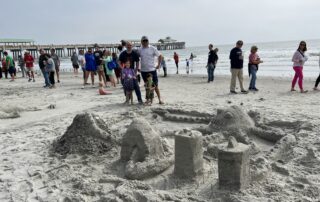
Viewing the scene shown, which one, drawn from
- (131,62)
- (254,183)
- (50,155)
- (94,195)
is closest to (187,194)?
(254,183)

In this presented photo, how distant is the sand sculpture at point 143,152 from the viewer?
377cm

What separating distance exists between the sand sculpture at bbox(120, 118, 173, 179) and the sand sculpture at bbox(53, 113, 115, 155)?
0.62 meters

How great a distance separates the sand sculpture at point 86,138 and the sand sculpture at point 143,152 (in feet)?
2.04

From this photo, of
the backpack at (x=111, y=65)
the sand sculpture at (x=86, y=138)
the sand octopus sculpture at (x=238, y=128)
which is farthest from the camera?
the backpack at (x=111, y=65)

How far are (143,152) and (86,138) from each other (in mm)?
1163

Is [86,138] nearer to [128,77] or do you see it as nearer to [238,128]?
[238,128]

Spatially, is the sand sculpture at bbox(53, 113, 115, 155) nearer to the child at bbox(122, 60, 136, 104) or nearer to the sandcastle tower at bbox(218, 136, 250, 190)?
the sandcastle tower at bbox(218, 136, 250, 190)

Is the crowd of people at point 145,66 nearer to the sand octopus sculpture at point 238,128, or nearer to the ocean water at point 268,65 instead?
the sand octopus sculpture at point 238,128

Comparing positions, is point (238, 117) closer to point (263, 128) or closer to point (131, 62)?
point (263, 128)

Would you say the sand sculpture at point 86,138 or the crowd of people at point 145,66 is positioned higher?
the crowd of people at point 145,66

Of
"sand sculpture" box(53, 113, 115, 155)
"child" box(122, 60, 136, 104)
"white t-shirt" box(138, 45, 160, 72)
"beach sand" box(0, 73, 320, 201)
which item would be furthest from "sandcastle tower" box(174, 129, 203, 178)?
"child" box(122, 60, 136, 104)

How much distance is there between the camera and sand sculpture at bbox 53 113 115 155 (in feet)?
15.1

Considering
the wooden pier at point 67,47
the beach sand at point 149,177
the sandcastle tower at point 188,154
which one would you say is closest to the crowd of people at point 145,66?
the beach sand at point 149,177

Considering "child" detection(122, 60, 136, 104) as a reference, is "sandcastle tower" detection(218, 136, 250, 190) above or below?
below
